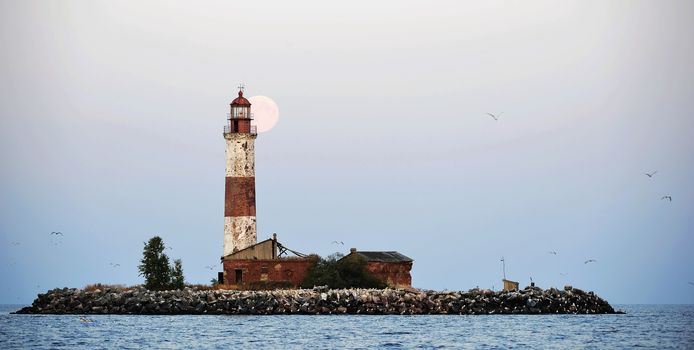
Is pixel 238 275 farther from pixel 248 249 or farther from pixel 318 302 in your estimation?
pixel 318 302

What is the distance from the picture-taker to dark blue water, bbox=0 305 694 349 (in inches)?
1449

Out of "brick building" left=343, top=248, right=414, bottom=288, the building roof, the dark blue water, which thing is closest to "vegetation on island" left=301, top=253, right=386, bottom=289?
"brick building" left=343, top=248, right=414, bottom=288

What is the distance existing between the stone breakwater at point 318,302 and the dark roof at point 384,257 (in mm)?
2267

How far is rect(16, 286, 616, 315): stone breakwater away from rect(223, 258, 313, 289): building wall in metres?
1.60

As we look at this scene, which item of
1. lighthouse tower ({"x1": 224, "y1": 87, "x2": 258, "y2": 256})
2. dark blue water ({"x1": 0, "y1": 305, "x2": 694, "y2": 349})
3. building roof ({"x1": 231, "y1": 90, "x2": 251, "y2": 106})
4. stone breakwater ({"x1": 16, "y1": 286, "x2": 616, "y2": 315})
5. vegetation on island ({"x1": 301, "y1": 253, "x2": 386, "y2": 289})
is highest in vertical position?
building roof ({"x1": 231, "y1": 90, "x2": 251, "y2": 106})

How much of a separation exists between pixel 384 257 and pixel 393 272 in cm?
86

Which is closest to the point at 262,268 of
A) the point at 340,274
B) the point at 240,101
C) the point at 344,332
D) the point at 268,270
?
the point at 268,270

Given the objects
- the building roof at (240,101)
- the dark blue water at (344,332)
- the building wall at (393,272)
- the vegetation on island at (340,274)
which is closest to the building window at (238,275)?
the vegetation on island at (340,274)

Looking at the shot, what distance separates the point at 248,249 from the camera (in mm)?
52406

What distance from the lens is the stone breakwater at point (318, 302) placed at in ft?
161

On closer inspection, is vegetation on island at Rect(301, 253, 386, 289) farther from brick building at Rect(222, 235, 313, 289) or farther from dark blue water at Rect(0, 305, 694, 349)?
dark blue water at Rect(0, 305, 694, 349)

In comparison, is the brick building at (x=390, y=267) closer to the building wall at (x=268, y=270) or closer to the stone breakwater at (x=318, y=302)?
the stone breakwater at (x=318, y=302)

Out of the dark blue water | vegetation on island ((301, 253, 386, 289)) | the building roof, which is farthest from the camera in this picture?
the building roof

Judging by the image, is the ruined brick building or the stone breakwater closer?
the stone breakwater
